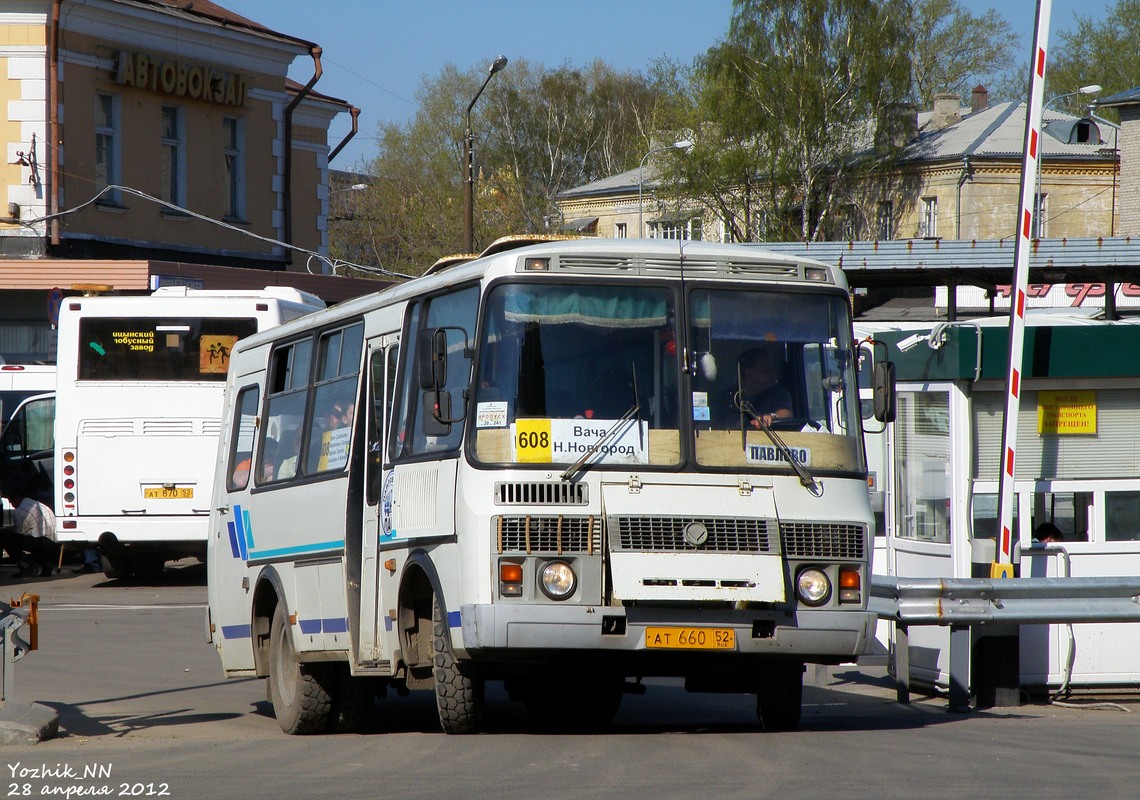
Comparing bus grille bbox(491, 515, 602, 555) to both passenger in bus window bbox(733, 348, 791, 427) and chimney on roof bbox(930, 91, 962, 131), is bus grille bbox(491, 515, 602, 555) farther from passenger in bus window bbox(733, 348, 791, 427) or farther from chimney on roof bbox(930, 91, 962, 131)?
chimney on roof bbox(930, 91, 962, 131)

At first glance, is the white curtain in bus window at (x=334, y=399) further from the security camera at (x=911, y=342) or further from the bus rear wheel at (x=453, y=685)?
the security camera at (x=911, y=342)

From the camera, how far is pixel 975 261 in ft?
48.2

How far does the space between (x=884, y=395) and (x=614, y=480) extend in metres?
1.71

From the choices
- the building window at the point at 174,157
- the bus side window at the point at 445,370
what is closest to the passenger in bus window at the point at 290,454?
the bus side window at the point at 445,370

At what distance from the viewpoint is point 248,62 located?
3662 centimetres

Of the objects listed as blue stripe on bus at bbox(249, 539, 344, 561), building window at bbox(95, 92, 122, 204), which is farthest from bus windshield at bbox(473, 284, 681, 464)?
building window at bbox(95, 92, 122, 204)

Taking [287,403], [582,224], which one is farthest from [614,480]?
[582,224]

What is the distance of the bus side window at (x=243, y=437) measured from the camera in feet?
40.9

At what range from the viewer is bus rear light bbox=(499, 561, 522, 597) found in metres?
8.81

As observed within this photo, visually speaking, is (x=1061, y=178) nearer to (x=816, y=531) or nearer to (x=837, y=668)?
(x=837, y=668)

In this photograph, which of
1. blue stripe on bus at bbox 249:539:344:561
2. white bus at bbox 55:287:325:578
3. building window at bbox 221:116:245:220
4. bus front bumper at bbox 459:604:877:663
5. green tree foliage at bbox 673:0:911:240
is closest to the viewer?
bus front bumper at bbox 459:604:877:663

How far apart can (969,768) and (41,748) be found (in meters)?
5.01

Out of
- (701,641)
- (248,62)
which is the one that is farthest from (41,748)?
(248,62)

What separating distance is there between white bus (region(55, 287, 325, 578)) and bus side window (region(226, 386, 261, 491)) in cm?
813
